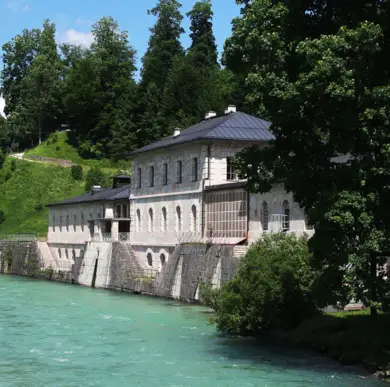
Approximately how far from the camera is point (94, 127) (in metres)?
99.9

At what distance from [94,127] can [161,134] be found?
16385mm

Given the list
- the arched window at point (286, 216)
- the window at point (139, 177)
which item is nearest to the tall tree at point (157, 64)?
the window at point (139, 177)

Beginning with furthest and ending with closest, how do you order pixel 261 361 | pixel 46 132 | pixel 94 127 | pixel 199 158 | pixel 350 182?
pixel 46 132, pixel 94 127, pixel 199 158, pixel 261 361, pixel 350 182

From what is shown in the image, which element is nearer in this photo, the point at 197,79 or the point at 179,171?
the point at 179,171

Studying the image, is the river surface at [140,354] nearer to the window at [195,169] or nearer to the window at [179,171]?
the window at [195,169]

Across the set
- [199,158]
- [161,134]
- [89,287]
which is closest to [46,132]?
[161,134]

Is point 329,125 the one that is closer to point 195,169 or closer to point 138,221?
point 195,169

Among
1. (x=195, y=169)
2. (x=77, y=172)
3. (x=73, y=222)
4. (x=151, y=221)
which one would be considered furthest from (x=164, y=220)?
(x=77, y=172)

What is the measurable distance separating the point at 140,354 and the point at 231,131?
21.9 meters

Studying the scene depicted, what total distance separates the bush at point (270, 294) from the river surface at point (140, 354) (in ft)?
2.58

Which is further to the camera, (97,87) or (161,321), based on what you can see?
(97,87)

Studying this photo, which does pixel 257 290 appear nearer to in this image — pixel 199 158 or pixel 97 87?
pixel 199 158

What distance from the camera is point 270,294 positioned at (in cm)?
2455

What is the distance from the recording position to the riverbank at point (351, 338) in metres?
20.4
